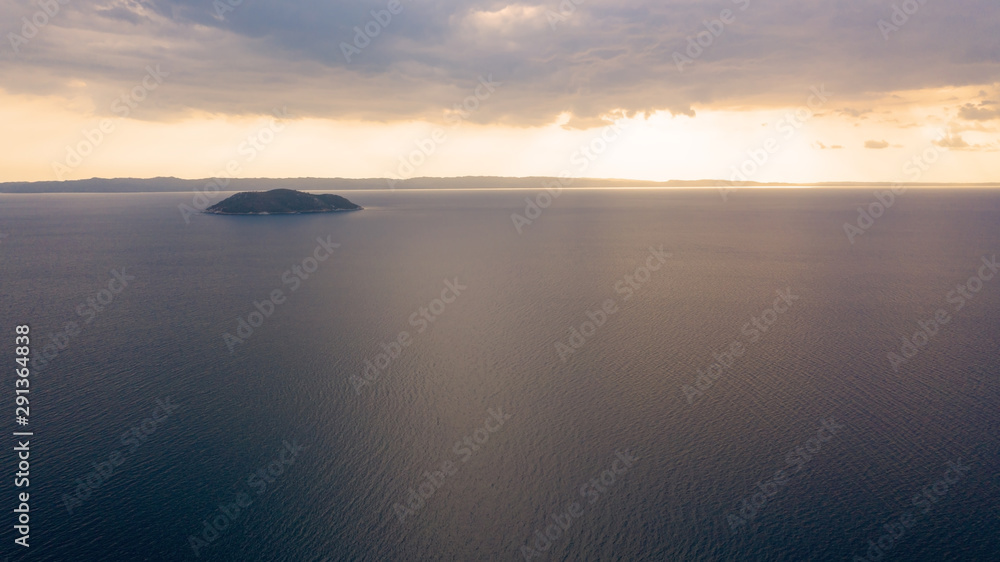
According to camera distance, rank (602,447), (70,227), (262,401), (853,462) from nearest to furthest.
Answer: (853,462), (602,447), (262,401), (70,227)

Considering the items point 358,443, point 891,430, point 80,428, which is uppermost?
point 891,430

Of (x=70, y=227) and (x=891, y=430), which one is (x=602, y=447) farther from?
(x=70, y=227)

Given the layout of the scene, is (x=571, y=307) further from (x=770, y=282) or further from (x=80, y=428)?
(x=80, y=428)

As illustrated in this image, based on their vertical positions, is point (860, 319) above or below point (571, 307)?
above

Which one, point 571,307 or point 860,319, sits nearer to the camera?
point 860,319

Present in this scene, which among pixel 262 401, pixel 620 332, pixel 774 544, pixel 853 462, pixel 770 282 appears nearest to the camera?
pixel 774 544

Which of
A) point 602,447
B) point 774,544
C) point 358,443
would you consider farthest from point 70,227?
point 774,544

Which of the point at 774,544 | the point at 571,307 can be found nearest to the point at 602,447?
the point at 774,544
